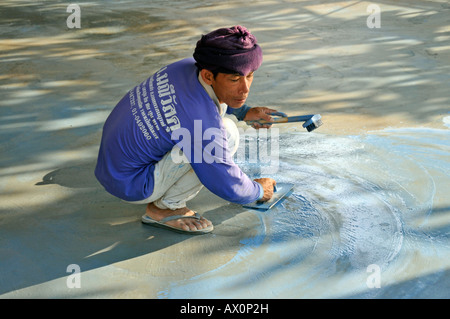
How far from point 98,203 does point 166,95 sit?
80cm

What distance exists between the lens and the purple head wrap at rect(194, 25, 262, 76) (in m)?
2.24

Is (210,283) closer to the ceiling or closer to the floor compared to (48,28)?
closer to the floor

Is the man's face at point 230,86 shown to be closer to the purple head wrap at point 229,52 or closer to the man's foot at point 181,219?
the purple head wrap at point 229,52

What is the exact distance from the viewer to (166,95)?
235 cm

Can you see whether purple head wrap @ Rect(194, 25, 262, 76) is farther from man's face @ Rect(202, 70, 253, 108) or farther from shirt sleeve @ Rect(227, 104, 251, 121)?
shirt sleeve @ Rect(227, 104, 251, 121)

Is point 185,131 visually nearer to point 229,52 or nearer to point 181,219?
point 229,52

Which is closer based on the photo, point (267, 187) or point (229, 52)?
point (229, 52)

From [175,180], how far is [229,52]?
2.12ft

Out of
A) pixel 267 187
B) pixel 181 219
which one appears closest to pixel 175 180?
pixel 181 219

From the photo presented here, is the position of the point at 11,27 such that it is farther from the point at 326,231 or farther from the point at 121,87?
the point at 326,231

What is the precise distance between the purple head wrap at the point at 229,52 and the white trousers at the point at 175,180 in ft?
1.03

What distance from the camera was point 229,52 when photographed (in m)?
2.23

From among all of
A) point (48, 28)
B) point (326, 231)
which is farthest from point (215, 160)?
point (48, 28)
